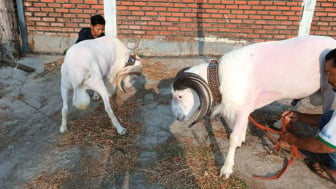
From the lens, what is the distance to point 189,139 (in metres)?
3.68

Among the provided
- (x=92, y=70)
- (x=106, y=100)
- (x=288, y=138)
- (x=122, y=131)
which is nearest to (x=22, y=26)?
(x=92, y=70)

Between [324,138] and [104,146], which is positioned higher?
[324,138]

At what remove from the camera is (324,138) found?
8.36 feet

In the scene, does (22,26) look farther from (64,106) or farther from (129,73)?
(64,106)

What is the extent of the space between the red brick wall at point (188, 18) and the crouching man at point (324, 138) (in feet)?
13.1

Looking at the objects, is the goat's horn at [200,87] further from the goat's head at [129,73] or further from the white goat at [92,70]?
the goat's head at [129,73]

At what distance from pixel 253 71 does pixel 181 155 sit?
4.04ft

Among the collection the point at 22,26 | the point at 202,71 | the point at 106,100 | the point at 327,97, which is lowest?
the point at 106,100

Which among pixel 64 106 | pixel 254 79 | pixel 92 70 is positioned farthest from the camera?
pixel 64 106

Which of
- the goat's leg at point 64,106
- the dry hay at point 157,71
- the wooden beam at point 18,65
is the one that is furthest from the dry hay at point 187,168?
the wooden beam at point 18,65

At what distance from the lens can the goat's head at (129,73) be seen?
15.1 feet

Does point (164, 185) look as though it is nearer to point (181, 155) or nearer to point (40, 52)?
point (181, 155)

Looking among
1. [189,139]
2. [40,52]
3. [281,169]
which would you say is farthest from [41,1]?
[281,169]

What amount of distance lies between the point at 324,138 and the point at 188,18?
4.89 meters
